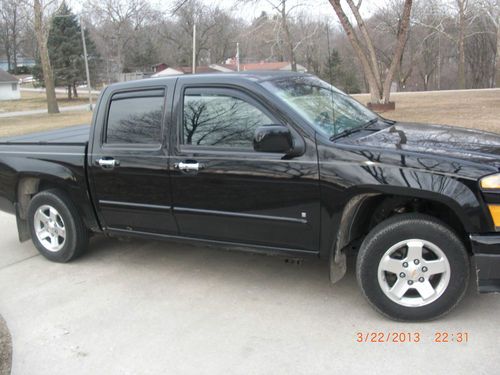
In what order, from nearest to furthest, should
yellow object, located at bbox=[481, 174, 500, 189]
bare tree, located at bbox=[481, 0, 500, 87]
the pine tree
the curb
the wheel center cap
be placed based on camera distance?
1. yellow object, located at bbox=[481, 174, 500, 189]
2. the curb
3. the wheel center cap
4. bare tree, located at bbox=[481, 0, 500, 87]
5. the pine tree

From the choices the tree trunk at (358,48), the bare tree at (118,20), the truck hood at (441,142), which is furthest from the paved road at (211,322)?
the bare tree at (118,20)

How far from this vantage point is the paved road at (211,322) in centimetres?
318

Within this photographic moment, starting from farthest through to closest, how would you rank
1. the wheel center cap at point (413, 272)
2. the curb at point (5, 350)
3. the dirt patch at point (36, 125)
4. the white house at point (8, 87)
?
the white house at point (8, 87)
the dirt patch at point (36, 125)
the wheel center cap at point (413, 272)
the curb at point (5, 350)

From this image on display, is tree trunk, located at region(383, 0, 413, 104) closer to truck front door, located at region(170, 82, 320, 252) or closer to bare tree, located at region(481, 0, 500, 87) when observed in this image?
truck front door, located at region(170, 82, 320, 252)

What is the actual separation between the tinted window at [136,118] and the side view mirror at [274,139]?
1.07 m

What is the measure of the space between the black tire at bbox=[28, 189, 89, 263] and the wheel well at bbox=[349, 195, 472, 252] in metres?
2.70

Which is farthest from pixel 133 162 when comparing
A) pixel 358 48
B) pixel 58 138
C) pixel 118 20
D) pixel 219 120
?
pixel 118 20

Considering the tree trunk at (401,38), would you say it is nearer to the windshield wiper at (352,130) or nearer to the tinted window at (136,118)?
the windshield wiper at (352,130)

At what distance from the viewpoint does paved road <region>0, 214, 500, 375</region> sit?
318 cm

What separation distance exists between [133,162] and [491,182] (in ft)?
9.10

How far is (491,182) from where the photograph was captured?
10.4ft

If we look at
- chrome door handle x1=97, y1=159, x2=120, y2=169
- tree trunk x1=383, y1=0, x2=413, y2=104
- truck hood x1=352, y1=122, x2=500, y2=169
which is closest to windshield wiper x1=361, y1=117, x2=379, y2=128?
truck hood x1=352, y1=122, x2=500, y2=169

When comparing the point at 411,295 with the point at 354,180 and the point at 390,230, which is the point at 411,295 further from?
the point at 354,180

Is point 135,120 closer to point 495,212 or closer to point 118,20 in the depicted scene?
point 495,212
